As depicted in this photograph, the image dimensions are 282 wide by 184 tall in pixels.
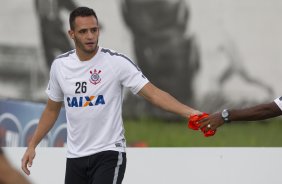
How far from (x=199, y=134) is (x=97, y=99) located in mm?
6046

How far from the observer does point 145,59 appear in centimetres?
1122

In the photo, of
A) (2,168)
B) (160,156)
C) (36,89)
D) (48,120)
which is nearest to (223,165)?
(160,156)

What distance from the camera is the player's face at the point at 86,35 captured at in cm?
471

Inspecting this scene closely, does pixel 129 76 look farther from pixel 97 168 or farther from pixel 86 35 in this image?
pixel 97 168

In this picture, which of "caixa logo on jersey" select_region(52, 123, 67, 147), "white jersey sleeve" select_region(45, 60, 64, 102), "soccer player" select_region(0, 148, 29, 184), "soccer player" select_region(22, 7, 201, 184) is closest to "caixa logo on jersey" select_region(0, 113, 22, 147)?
"caixa logo on jersey" select_region(52, 123, 67, 147)

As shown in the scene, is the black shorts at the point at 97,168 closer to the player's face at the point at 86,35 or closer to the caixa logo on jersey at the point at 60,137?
the player's face at the point at 86,35

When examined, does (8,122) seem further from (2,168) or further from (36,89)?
(2,168)

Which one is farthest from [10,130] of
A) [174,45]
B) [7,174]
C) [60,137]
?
[7,174]

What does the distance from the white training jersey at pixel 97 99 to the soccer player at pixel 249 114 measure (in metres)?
0.52

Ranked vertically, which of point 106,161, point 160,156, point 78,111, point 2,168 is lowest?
point 160,156

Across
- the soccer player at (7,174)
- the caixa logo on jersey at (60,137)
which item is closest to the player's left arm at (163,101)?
the soccer player at (7,174)

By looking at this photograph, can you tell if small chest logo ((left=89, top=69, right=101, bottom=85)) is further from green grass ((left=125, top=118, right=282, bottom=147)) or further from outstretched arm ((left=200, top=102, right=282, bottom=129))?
green grass ((left=125, top=118, right=282, bottom=147))

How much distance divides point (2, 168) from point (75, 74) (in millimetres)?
2500

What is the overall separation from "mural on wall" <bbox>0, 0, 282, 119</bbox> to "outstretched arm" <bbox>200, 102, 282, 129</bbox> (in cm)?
607
